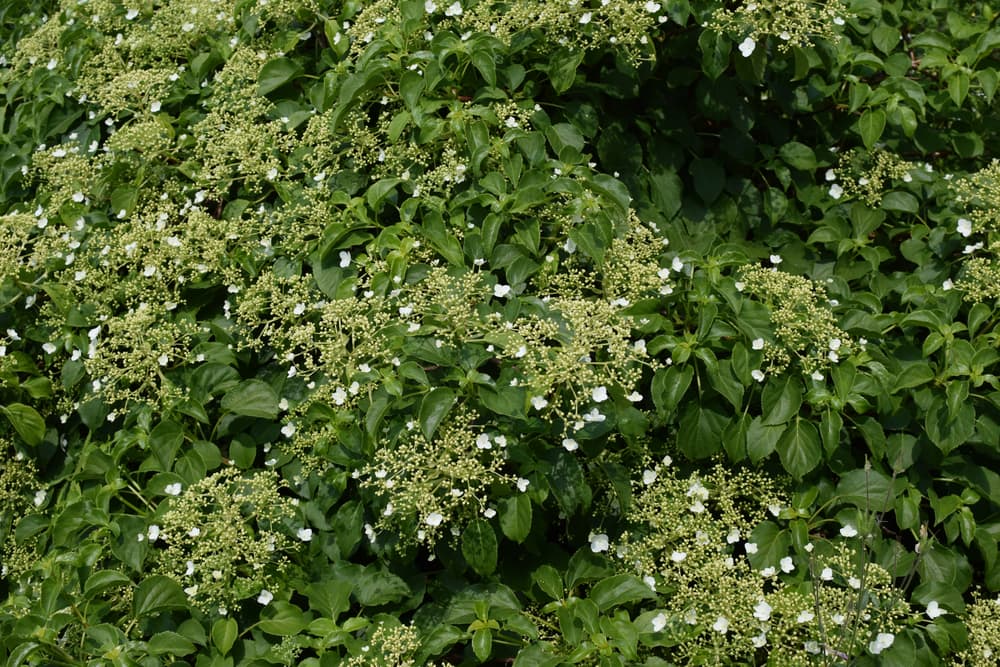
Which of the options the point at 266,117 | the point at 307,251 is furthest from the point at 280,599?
the point at 266,117

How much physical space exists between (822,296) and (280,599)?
6.51ft

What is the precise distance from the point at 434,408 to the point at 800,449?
1.16 meters

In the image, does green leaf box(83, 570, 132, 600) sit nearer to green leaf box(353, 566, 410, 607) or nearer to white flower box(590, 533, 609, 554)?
green leaf box(353, 566, 410, 607)

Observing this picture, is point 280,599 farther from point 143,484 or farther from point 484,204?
point 484,204

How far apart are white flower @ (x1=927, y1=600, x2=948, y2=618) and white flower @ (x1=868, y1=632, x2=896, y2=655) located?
182mm

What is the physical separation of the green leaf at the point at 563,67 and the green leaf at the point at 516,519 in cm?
152

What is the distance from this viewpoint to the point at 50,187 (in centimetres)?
423

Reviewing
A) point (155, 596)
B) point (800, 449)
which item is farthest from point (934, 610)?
point (155, 596)

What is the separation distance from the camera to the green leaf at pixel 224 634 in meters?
2.91

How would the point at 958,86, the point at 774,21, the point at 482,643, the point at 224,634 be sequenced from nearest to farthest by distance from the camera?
the point at 482,643 < the point at 224,634 < the point at 774,21 < the point at 958,86

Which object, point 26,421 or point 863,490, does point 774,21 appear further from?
point 26,421

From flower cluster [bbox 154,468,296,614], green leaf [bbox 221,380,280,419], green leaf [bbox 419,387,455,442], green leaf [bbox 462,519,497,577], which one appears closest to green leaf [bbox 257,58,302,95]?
green leaf [bbox 221,380,280,419]

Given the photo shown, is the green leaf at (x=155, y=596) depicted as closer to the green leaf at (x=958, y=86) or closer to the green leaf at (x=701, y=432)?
the green leaf at (x=701, y=432)

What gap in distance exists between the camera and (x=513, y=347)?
9.21 ft
